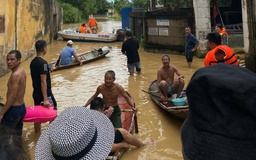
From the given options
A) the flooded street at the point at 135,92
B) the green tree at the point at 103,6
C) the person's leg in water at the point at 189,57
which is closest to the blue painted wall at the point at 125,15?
the flooded street at the point at 135,92

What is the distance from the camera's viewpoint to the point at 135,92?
8.07 meters

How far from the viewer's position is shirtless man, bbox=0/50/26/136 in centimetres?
419

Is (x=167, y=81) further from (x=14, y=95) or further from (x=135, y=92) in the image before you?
(x=14, y=95)

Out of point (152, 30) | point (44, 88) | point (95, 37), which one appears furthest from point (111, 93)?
point (95, 37)

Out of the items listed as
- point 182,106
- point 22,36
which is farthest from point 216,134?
point 22,36

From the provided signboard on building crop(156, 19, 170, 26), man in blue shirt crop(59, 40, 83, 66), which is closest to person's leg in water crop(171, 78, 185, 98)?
man in blue shirt crop(59, 40, 83, 66)

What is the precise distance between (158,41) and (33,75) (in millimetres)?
9288

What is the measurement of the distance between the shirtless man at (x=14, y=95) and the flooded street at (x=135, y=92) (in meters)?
0.64

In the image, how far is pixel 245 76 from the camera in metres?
0.98

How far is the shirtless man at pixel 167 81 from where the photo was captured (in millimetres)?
6254

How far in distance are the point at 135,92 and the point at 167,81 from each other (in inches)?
62.7

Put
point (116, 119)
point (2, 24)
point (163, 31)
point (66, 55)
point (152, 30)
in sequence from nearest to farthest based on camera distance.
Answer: point (116, 119) < point (2, 24) < point (66, 55) < point (163, 31) < point (152, 30)

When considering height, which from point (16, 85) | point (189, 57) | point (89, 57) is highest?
point (89, 57)

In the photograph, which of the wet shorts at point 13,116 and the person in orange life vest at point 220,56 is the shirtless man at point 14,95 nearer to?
the wet shorts at point 13,116
